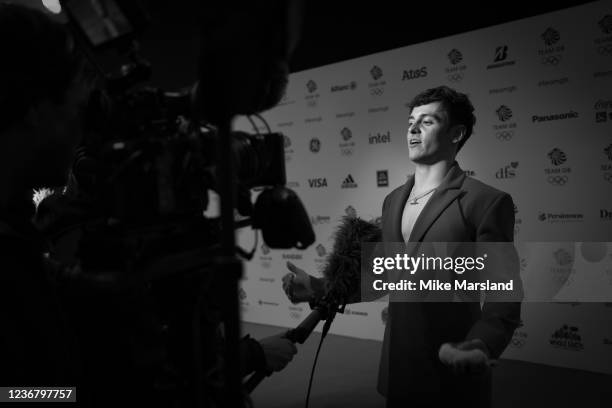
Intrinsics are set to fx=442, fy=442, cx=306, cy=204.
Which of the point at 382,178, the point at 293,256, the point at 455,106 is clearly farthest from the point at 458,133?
the point at 293,256

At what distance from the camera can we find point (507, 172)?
3023mm

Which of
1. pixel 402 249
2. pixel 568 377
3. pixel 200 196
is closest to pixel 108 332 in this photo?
pixel 200 196

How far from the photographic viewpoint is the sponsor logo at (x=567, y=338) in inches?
110

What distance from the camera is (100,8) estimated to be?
0.61 m

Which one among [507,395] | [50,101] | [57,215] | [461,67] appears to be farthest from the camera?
[461,67]

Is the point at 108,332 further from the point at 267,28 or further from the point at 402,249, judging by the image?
the point at 402,249

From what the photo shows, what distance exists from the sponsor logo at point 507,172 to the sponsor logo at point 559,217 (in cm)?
32

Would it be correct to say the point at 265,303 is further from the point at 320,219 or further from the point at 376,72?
the point at 376,72

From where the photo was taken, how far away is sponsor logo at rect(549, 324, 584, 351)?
9.18 ft

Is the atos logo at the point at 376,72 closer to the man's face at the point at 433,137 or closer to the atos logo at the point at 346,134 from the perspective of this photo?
the atos logo at the point at 346,134

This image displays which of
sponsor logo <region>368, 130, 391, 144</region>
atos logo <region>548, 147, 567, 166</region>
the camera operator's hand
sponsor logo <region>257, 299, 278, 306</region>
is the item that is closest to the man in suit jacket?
the camera operator's hand

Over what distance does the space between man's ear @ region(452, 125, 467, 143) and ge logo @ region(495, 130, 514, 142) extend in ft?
5.58

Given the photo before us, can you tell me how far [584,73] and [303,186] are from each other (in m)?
2.28

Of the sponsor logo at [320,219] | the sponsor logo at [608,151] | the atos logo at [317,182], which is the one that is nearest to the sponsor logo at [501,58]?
the sponsor logo at [608,151]
